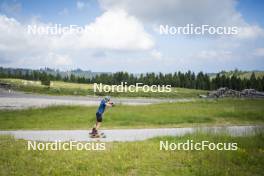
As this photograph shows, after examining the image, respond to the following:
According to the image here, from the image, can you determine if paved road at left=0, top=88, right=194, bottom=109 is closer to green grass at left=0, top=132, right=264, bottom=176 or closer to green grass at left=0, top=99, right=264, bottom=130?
green grass at left=0, top=99, right=264, bottom=130

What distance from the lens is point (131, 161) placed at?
32.2 ft

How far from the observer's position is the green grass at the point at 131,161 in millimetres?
8953

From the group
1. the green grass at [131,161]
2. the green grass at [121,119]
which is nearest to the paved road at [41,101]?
the green grass at [121,119]

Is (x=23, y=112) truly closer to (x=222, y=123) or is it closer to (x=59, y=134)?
(x=59, y=134)

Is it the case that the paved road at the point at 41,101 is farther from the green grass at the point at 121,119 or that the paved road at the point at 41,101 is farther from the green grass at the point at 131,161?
the green grass at the point at 131,161

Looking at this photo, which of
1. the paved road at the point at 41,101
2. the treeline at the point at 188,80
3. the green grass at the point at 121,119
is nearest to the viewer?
the green grass at the point at 121,119

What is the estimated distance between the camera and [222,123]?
20.7 metres

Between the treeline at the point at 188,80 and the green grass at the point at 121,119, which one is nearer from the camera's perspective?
the green grass at the point at 121,119

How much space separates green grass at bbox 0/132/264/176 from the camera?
29.4ft

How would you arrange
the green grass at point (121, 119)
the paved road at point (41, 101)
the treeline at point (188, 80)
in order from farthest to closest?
the treeline at point (188, 80) → the paved road at point (41, 101) → the green grass at point (121, 119)

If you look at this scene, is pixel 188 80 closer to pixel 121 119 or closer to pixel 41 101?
pixel 41 101

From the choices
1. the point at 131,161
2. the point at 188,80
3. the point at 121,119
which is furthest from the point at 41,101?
the point at 188,80

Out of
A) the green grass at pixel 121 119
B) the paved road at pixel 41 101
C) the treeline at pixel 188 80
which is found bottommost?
the paved road at pixel 41 101

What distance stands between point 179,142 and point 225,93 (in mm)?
43872
